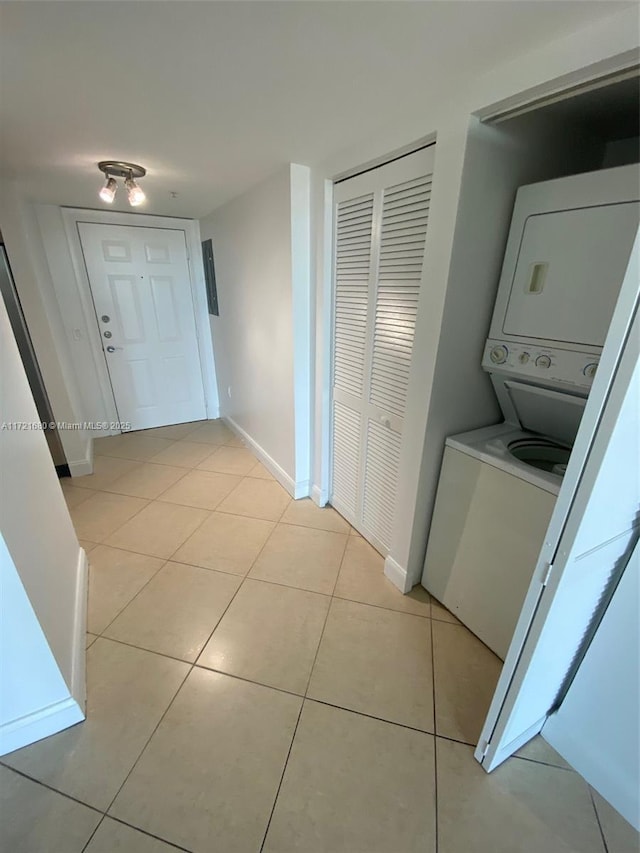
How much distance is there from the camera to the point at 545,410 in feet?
4.73

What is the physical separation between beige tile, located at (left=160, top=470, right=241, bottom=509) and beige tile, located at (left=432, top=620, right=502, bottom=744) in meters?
1.63

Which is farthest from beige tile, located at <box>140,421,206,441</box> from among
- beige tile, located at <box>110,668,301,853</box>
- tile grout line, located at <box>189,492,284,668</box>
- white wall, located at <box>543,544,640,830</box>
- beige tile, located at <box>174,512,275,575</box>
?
white wall, located at <box>543,544,640,830</box>

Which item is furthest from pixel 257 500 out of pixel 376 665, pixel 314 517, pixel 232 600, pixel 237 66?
pixel 237 66

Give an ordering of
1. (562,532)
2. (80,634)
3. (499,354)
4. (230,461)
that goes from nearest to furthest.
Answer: (562,532) → (499,354) → (80,634) → (230,461)

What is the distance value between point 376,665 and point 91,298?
3602 mm

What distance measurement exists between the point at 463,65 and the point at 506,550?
5.18 feet

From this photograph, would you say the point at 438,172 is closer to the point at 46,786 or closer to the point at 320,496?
the point at 320,496

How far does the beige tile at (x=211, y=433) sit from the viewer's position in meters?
3.55

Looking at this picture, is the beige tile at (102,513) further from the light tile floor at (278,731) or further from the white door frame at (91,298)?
the white door frame at (91,298)

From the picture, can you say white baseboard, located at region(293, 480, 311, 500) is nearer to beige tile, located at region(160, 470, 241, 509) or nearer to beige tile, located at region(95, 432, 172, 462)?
beige tile, located at region(160, 470, 241, 509)

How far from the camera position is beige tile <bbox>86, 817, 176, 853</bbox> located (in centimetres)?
96

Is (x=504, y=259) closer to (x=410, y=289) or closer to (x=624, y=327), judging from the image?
(x=410, y=289)

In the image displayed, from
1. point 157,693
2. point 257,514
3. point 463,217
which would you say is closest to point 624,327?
point 463,217

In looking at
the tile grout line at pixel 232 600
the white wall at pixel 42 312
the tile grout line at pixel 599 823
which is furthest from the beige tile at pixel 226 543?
the tile grout line at pixel 599 823
